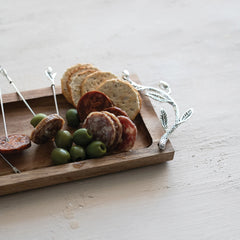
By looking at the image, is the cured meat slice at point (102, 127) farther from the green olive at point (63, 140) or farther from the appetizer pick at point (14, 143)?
the appetizer pick at point (14, 143)

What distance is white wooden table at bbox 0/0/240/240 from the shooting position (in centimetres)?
133

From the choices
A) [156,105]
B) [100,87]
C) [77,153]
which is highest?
[100,87]

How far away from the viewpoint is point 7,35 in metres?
2.37

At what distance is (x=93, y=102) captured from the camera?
1.58m

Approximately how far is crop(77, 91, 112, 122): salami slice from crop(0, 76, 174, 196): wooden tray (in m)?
0.17

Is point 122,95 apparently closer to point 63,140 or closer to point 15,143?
point 63,140

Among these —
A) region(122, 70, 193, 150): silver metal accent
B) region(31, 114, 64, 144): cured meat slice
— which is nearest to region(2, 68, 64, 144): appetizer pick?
region(31, 114, 64, 144): cured meat slice

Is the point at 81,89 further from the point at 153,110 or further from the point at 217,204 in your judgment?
the point at 217,204

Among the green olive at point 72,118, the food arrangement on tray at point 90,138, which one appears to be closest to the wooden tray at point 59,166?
the food arrangement on tray at point 90,138

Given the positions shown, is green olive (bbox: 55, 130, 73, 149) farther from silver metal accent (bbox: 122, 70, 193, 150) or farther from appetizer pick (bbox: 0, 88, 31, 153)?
silver metal accent (bbox: 122, 70, 193, 150)

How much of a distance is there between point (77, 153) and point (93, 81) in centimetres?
41

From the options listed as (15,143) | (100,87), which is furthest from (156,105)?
(15,143)

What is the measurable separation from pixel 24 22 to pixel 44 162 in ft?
4.40

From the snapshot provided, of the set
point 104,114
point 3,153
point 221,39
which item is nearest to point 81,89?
point 104,114
